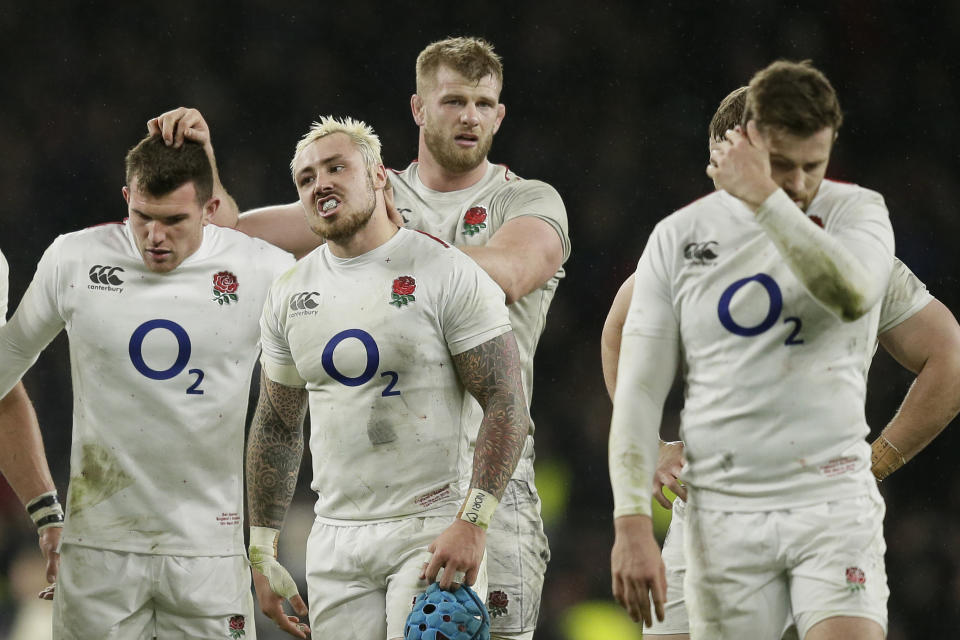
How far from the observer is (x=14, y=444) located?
416 centimetres

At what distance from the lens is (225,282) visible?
154 inches

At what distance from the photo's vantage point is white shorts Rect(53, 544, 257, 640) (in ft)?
12.3

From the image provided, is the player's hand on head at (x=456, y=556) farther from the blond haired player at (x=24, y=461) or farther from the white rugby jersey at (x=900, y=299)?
the blond haired player at (x=24, y=461)

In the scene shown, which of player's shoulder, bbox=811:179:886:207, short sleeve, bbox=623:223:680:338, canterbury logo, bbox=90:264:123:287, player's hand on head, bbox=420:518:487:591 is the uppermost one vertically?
canterbury logo, bbox=90:264:123:287

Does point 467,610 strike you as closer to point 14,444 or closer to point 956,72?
point 14,444

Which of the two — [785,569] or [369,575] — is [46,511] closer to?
[369,575]

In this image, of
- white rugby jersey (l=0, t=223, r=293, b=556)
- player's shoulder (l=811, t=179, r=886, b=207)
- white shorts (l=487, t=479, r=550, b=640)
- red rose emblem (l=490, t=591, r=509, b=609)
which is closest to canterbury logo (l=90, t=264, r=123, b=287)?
white rugby jersey (l=0, t=223, r=293, b=556)

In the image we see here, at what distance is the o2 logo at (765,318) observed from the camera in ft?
9.30

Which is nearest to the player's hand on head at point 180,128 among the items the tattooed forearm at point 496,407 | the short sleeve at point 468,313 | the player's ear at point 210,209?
the player's ear at point 210,209

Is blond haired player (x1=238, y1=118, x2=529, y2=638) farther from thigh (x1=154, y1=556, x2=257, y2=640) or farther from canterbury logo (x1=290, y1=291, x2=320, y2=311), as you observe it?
thigh (x1=154, y1=556, x2=257, y2=640)

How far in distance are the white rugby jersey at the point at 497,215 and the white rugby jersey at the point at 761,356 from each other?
124cm

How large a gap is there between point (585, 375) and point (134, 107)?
316 centimetres

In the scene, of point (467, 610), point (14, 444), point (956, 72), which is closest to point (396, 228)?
point (467, 610)

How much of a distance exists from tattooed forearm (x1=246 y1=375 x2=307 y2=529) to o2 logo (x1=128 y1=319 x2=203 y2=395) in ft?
0.70
